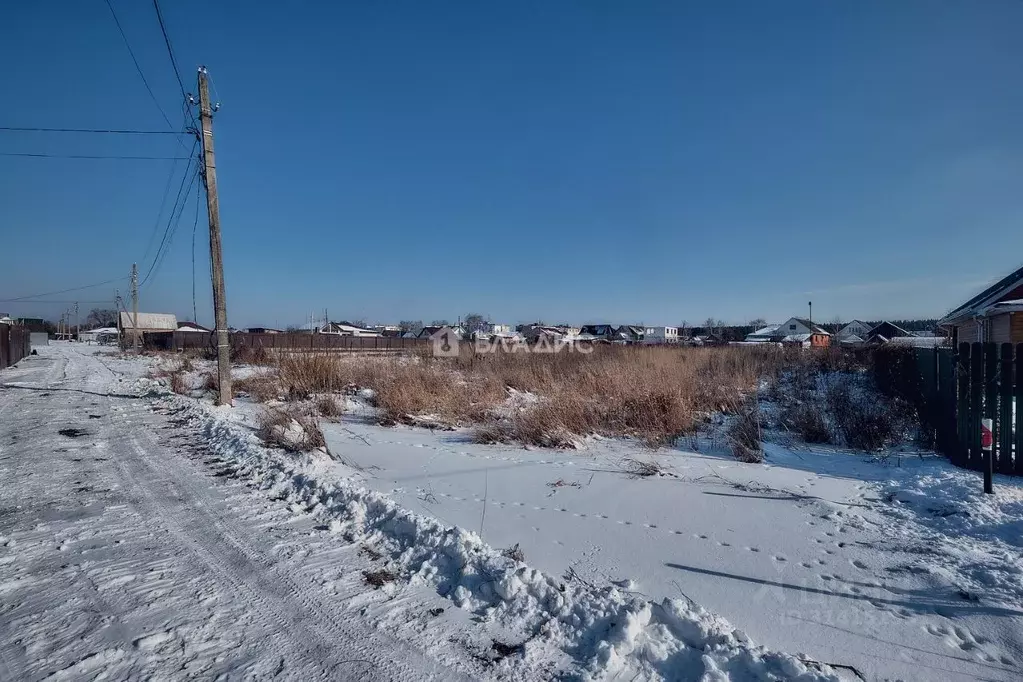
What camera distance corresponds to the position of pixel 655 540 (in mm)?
3697

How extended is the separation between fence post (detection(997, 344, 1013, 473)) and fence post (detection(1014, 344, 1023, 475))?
0.16ft

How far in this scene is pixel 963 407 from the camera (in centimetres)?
579

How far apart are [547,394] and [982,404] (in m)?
6.41

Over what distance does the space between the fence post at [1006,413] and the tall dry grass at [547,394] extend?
338cm

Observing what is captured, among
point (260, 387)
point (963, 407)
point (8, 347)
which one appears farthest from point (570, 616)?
point (8, 347)

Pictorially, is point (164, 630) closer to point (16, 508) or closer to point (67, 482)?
point (16, 508)

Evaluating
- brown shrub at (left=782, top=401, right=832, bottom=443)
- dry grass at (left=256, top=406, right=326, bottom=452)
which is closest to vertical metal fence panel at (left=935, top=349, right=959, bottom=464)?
brown shrub at (left=782, top=401, right=832, bottom=443)

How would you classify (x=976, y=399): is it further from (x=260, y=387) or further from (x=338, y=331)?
(x=338, y=331)

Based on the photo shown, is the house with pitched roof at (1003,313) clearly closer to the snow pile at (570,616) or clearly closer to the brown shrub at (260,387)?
the snow pile at (570,616)

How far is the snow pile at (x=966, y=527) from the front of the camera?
9.91ft

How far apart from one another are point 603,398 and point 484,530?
5.23 metres

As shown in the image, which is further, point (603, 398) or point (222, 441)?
point (603, 398)

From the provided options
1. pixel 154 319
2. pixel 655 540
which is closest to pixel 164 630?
pixel 655 540

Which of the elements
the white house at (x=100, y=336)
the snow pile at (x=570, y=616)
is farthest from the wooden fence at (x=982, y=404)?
the white house at (x=100, y=336)
